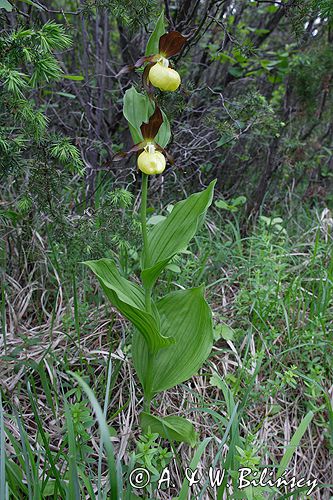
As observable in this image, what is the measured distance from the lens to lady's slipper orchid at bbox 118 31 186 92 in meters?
1.15

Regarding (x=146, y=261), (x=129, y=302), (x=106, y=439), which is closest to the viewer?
(x=106, y=439)

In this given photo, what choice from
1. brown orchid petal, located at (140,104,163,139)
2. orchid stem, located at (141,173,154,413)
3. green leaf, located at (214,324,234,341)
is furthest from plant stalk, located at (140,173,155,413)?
green leaf, located at (214,324,234,341)

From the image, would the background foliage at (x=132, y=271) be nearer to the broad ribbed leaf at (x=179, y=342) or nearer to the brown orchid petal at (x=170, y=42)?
the broad ribbed leaf at (x=179, y=342)

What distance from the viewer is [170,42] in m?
1.16

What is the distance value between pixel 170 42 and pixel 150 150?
0.27m

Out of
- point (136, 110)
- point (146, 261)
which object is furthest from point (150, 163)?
point (146, 261)

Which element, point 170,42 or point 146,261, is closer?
point 170,42

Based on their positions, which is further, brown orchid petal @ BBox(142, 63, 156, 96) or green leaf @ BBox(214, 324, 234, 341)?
green leaf @ BBox(214, 324, 234, 341)

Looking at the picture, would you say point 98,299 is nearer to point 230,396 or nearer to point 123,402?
point 123,402

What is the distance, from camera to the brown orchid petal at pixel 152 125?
46.0 inches

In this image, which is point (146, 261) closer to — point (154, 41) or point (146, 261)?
point (146, 261)

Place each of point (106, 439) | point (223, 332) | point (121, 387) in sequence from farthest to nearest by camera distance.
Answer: point (223, 332), point (121, 387), point (106, 439)

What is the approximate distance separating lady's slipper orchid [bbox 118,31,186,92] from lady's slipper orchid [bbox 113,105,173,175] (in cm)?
7

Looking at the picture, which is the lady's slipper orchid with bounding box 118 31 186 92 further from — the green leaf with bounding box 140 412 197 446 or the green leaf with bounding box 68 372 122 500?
the green leaf with bounding box 140 412 197 446
